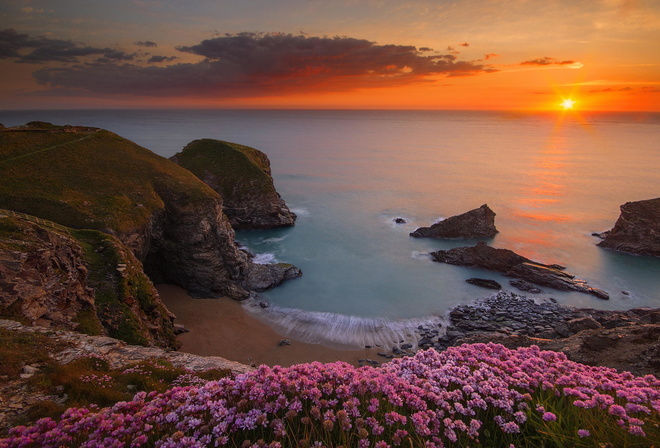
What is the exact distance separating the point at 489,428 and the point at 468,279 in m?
37.3

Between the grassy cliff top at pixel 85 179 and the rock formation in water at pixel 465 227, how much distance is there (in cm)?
3623

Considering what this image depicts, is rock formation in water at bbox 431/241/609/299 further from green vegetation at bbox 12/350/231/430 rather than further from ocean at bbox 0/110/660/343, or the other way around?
green vegetation at bbox 12/350/231/430

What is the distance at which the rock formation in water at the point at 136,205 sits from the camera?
2930cm

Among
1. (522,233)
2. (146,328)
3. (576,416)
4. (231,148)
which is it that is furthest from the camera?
(231,148)

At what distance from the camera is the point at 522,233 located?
2311 inches

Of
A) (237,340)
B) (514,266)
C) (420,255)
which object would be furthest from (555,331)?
(420,255)

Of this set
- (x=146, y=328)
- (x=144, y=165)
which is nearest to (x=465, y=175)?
(x=144, y=165)

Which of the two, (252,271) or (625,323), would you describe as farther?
(252,271)

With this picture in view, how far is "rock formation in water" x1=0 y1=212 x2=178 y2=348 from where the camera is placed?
1550 cm

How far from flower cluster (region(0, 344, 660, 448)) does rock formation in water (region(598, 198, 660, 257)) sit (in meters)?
56.7

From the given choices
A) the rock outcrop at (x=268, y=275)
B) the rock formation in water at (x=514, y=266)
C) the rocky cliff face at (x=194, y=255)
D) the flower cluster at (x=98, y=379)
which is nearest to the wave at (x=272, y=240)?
the rock outcrop at (x=268, y=275)

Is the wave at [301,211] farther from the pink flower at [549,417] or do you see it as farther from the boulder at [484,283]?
the pink flower at [549,417]

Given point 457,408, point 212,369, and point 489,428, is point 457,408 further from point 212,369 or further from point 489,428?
point 212,369

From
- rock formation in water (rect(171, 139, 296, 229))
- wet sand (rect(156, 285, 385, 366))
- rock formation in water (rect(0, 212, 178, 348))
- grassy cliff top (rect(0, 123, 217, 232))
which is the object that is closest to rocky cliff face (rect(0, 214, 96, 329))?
rock formation in water (rect(0, 212, 178, 348))
